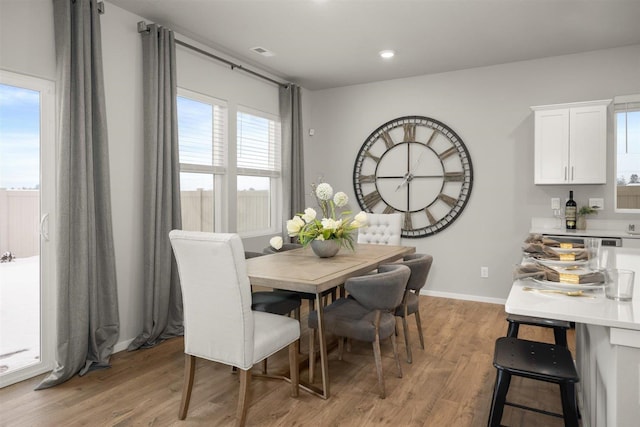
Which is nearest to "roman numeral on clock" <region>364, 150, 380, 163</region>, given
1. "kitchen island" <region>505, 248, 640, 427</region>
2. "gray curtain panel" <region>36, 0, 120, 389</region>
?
"gray curtain panel" <region>36, 0, 120, 389</region>

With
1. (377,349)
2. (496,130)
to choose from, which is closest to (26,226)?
(377,349)

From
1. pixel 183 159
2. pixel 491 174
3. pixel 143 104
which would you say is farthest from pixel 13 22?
pixel 491 174

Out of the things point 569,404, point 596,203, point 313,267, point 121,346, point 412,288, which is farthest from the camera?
point 596,203

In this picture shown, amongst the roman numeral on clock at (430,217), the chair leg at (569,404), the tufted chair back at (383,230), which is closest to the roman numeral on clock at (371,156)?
the roman numeral on clock at (430,217)

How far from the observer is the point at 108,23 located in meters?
3.20

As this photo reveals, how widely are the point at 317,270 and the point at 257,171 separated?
254cm

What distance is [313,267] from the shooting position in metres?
2.73

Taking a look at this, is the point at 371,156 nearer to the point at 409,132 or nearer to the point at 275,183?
the point at 409,132

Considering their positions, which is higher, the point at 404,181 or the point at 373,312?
the point at 404,181

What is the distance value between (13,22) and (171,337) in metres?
2.54

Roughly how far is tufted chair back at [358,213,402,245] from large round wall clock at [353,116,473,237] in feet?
3.00

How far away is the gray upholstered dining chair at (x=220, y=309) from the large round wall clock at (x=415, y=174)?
10.7ft

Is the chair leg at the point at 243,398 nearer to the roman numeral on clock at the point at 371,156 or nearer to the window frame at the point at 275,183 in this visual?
the window frame at the point at 275,183

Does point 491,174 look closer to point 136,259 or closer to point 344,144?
point 344,144
